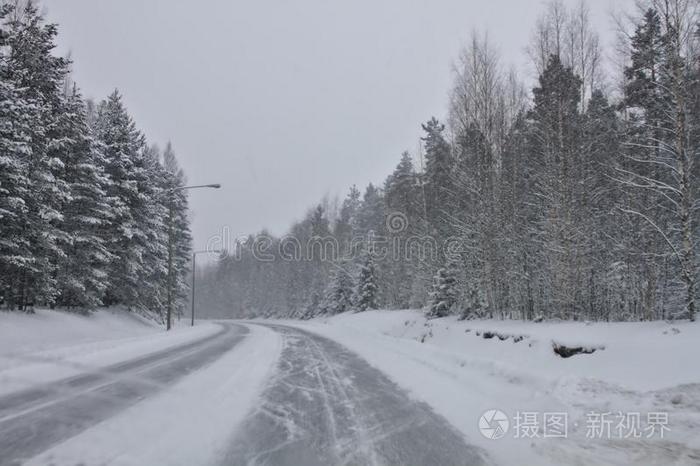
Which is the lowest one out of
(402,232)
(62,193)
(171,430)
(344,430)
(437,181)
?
(344,430)

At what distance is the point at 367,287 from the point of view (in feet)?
128

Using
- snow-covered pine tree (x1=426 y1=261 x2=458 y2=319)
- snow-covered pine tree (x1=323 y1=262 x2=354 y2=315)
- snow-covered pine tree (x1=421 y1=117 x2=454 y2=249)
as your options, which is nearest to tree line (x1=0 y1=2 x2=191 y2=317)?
snow-covered pine tree (x1=426 y1=261 x2=458 y2=319)

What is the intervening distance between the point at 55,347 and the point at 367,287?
98.7 ft

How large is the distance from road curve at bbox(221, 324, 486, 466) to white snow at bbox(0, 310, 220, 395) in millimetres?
4315

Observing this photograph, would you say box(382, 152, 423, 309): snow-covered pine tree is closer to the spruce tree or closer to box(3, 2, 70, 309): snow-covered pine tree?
the spruce tree

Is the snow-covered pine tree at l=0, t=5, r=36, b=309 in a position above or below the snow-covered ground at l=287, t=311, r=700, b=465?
above

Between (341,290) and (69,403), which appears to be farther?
(341,290)

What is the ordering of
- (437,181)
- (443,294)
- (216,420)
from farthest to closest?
(437,181)
(443,294)
(216,420)

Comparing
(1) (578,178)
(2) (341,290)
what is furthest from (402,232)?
(1) (578,178)

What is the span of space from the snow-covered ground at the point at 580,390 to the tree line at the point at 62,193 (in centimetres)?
1346

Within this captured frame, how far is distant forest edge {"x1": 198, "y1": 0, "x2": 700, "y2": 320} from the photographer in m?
10.6

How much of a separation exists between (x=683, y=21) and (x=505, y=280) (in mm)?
9946

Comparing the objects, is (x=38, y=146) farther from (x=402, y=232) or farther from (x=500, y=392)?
(x=402, y=232)

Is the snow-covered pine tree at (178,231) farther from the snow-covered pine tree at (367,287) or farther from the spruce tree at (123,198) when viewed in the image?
the snow-covered pine tree at (367,287)
